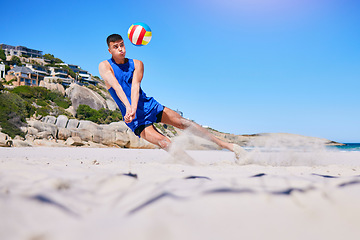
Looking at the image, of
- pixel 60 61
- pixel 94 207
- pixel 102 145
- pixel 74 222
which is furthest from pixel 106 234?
pixel 60 61

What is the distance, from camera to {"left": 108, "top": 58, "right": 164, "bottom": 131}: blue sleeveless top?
3.86 metres

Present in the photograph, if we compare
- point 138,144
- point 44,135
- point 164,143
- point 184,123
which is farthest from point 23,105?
point 164,143

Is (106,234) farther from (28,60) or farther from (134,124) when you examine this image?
(28,60)

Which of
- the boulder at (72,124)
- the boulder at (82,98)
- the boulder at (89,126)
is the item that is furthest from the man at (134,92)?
the boulder at (82,98)

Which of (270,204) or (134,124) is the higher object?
(134,124)

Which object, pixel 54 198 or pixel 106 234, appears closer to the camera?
pixel 106 234

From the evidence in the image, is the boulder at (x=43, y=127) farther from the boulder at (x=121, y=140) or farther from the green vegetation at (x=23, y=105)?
the boulder at (x=121, y=140)

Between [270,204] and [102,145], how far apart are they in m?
19.5

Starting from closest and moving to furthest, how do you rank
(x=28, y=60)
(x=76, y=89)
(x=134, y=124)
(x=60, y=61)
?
1. (x=134, y=124)
2. (x=76, y=89)
3. (x=28, y=60)
4. (x=60, y=61)

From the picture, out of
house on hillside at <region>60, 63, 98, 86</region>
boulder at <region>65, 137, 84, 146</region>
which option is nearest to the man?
boulder at <region>65, 137, 84, 146</region>

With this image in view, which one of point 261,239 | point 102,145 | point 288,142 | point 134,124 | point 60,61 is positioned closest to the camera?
point 261,239

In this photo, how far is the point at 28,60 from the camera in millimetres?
62750

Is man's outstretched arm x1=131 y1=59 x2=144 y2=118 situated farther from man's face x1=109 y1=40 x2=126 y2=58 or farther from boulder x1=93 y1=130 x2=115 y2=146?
boulder x1=93 y1=130 x2=115 y2=146

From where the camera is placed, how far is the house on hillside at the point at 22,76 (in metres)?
49.0
